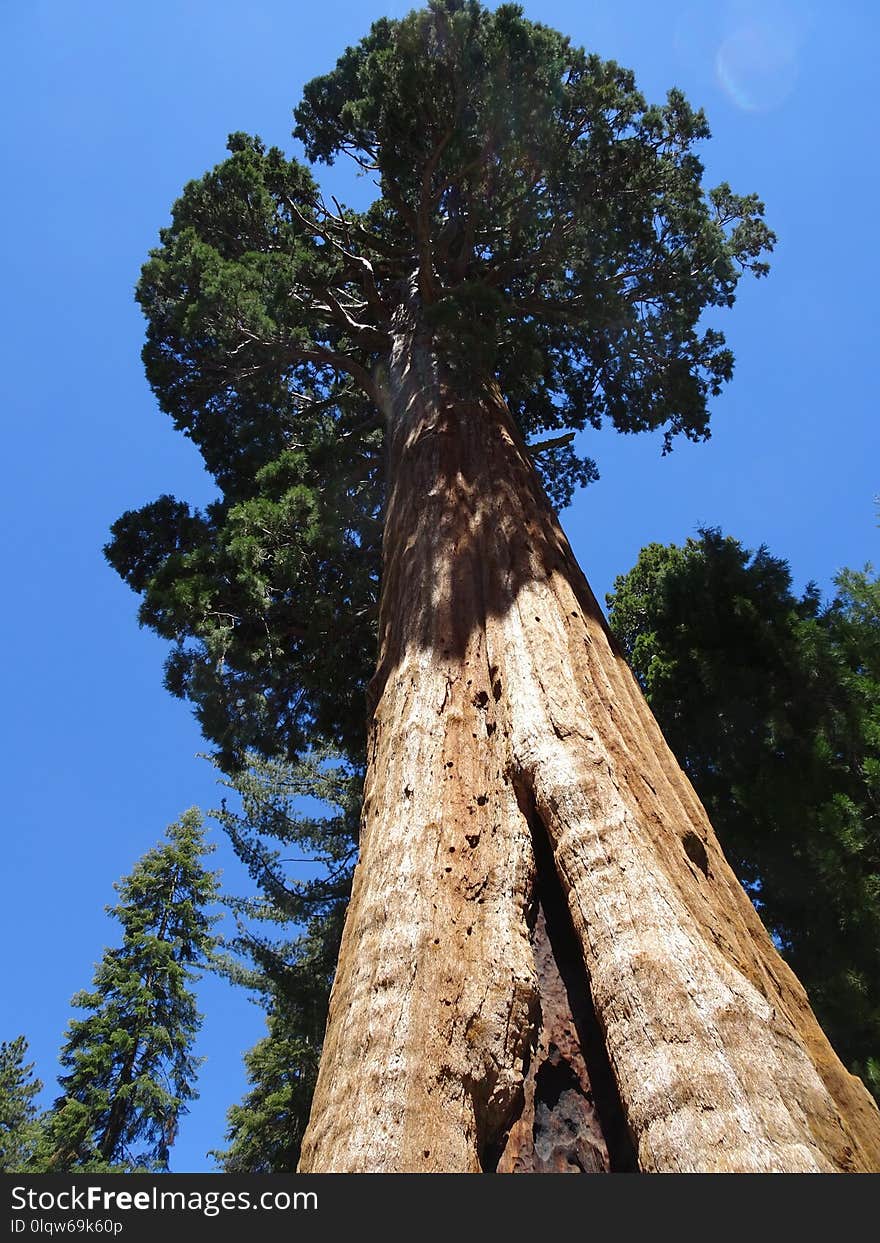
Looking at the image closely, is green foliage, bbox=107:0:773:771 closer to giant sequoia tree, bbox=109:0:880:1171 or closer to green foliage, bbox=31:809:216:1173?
giant sequoia tree, bbox=109:0:880:1171

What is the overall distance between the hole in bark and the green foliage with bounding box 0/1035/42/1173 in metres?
→ 17.5

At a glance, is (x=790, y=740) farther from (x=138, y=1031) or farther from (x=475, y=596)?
(x=138, y=1031)

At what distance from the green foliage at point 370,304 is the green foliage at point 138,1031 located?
10.6m

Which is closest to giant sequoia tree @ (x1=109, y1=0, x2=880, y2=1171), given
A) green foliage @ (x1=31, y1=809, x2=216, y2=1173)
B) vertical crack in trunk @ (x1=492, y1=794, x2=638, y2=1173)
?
vertical crack in trunk @ (x1=492, y1=794, x2=638, y2=1173)

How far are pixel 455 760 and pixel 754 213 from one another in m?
9.18

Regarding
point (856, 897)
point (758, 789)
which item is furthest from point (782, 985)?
point (758, 789)

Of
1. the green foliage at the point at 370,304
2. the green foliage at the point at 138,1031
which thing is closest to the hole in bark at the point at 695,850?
the green foliage at the point at 370,304

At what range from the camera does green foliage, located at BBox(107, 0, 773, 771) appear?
7629mm

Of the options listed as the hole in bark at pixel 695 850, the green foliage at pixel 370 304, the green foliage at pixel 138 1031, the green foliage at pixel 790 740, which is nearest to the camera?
the hole in bark at pixel 695 850

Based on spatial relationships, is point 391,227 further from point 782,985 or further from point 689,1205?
point 689,1205

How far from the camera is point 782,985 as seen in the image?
9.92 feet

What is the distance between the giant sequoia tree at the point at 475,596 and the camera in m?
2.40

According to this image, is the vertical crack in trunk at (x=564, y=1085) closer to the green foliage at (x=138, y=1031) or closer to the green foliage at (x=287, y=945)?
the green foliage at (x=287, y=945)

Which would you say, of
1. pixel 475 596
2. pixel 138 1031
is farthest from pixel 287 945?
pixel 475 596
